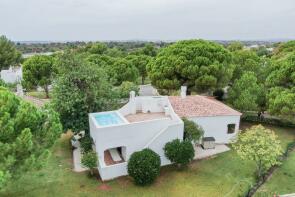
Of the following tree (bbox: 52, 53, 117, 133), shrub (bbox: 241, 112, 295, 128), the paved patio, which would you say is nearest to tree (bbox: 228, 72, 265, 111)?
shrub (bbox: 241, 112, 295, 128)

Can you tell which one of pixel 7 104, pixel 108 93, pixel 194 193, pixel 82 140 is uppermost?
pixel 7 104

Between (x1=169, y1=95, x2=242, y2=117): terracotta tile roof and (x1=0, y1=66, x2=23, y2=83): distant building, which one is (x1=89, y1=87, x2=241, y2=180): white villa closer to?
(x1=169, y1=95, x2=242, y2=117): terracotta tile roof

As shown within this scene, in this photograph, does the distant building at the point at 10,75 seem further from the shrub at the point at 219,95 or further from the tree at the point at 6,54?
the shrub at the point at 219,95

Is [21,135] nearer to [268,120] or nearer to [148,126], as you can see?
[148,126]

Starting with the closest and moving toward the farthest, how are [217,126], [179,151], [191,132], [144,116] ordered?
[179,151]
[191,132]
[144,116]
[217,126]

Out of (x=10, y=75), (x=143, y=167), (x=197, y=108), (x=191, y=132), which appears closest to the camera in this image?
(x=143, y=167)

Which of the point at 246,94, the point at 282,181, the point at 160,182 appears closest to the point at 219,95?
the point at 246,94

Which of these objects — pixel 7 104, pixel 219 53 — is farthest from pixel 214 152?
pixel 7 104

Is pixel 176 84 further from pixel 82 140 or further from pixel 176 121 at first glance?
pixel 82 140
